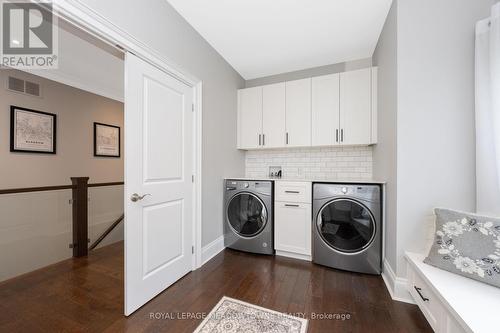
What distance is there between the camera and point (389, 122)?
187cm

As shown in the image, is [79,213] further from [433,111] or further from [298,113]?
[433,111]

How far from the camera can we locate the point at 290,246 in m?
2.45

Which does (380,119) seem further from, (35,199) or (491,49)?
(35,199)

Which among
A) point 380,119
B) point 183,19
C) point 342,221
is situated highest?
point 183,19

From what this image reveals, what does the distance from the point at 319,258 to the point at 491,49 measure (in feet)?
7.25

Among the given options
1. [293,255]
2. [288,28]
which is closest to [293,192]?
[293,255]

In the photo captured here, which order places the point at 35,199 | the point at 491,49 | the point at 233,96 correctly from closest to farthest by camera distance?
1. the point at 491,49
2. the point at 35,199
3. the point at 233,96

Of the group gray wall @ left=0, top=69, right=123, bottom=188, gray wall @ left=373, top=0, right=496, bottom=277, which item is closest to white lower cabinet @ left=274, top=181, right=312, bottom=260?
gray wall @ left=373, top=0, right=496, bottom=277

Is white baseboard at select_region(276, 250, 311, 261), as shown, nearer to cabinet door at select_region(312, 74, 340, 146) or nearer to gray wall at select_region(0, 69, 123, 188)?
cabinet door at select_region(312, 74, 340, 146)

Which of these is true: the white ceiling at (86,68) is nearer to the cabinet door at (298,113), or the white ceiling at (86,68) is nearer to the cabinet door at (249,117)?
the cabinet door at (249,117)

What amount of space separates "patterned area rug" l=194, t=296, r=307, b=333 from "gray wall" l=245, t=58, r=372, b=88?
9.59 ft

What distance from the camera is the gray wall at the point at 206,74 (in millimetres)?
1495

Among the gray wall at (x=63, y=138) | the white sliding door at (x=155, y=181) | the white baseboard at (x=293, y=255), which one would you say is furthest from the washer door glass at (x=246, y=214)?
the gray wall at (x=63, y=138)

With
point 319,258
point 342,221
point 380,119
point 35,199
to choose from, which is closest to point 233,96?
point 380,119
